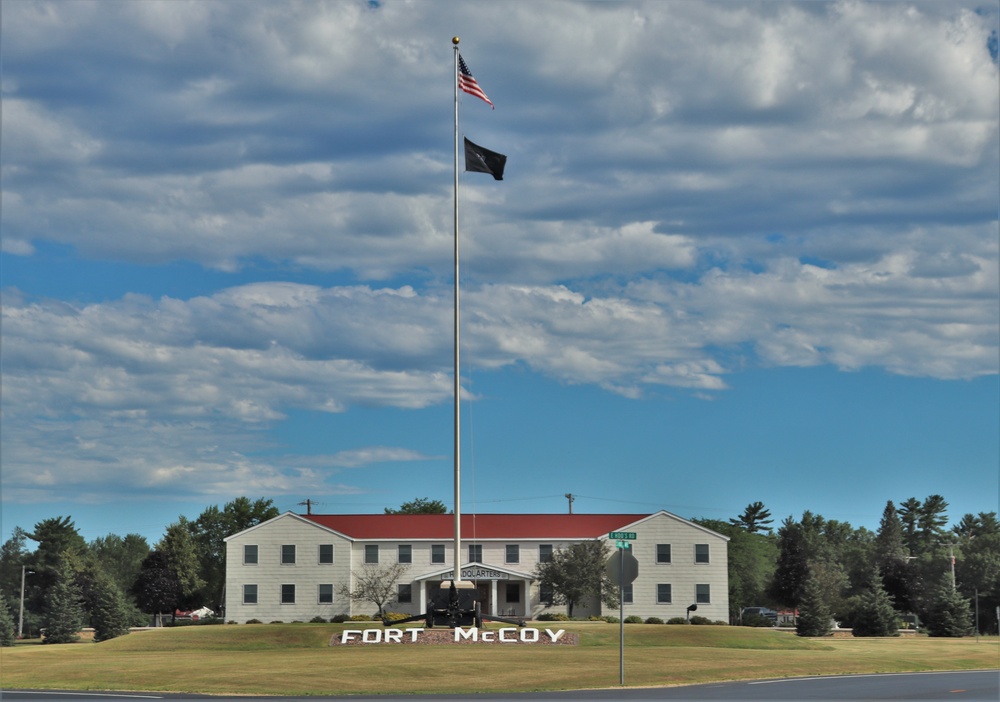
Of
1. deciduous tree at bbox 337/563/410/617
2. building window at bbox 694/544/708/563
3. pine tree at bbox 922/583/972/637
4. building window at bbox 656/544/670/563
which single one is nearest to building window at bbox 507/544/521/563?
deciduous tree at bbox 337/563/410/617

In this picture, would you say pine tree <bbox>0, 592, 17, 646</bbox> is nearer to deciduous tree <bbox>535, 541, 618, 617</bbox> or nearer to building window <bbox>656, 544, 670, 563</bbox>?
deciduous tree <bbox>535, 541, 618, 617</bbox>

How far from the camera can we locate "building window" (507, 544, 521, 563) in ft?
273

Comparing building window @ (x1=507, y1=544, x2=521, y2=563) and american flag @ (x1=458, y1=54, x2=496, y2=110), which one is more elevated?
american flag @ (x1=458, y1=54, x2=496, y2=110)

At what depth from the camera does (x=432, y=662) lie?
37.7m

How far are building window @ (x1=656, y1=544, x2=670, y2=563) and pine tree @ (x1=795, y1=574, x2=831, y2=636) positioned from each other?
45.3ft

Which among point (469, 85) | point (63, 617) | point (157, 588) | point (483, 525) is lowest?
point (63, 617)

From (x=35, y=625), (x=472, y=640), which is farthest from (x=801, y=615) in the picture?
(x=35, y=625)

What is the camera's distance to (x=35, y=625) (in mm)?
107875

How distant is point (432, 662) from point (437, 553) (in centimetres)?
→ 4592

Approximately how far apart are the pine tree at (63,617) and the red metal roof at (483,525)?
17.0 m

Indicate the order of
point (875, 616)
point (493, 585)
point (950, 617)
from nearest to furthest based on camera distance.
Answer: point (950, 617) < point (875, 616) < point (493, 585)

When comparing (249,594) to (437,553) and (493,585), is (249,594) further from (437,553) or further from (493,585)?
(493,585)

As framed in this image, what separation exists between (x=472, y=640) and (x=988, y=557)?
207 feet

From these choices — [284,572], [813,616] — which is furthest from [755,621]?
[284,572]
